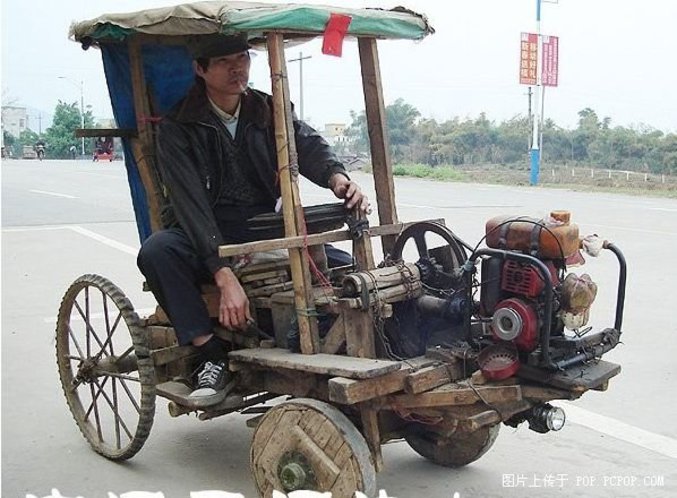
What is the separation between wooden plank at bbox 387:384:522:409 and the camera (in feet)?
10.6

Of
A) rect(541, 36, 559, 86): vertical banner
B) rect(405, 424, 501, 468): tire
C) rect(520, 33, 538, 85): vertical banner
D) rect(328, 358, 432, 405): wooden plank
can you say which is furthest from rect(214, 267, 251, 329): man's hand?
rect(541, 36, 559, 86): vertical banner

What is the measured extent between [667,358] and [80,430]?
3912mm

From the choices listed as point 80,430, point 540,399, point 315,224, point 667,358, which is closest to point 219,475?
point 80,430

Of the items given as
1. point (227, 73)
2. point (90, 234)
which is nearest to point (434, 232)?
point (227, 73)

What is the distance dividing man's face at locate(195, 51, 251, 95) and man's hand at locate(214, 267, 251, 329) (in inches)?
34.1

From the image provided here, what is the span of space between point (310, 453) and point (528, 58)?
1138 inches

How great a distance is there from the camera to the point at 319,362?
3.39 metres

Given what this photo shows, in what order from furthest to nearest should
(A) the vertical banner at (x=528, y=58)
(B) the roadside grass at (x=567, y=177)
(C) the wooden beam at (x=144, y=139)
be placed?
1. (A) the vertical banner at (x=528, y=58)
2. (B) the roadside grass at (x=567, y=177)
3. (C) the wooden beam at (x=144, y=139)

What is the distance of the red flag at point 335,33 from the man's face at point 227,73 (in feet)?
1.86

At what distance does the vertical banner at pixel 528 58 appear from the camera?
30.3m

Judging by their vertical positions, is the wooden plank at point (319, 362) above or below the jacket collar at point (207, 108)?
below

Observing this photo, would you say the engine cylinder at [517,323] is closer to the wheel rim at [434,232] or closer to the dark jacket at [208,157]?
the wheel rim at [434,232]

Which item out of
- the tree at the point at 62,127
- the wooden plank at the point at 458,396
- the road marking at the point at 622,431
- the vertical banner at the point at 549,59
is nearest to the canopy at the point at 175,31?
the wooden plank at the point at 458,396

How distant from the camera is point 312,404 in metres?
3.38
